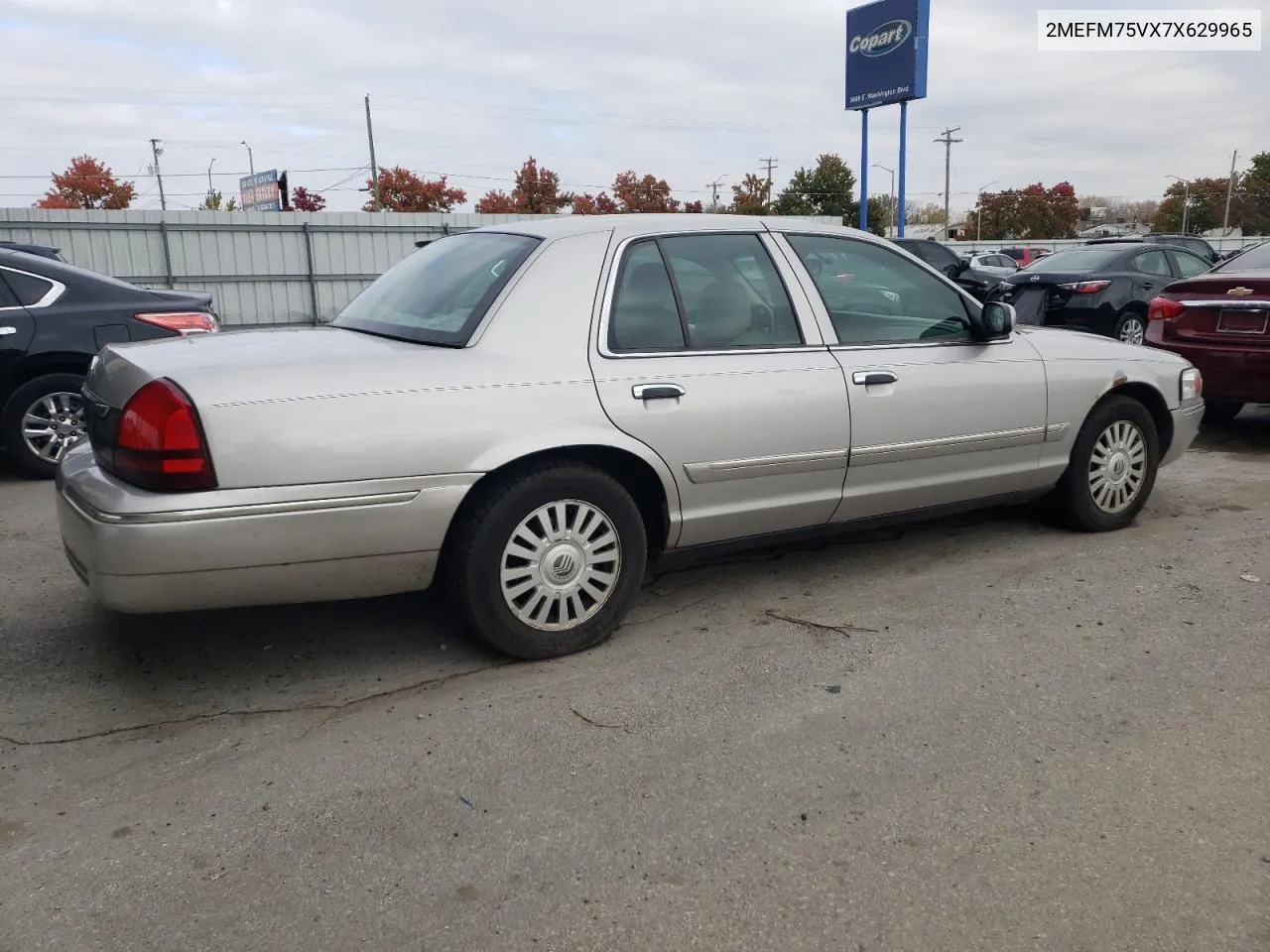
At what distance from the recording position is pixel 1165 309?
25.6ft

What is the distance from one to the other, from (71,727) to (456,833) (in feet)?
4.63

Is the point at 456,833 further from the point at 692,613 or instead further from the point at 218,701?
the point at 692,613

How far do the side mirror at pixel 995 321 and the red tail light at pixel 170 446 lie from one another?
10.5ft

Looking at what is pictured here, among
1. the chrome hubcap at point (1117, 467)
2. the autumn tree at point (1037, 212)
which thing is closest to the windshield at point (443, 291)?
the chrome hubcap at point (1117, 467)

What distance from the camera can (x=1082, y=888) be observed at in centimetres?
243

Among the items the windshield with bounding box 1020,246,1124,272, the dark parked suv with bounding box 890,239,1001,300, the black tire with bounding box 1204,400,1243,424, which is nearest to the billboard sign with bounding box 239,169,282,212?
the dark parked suv with bounding box 890,239,1001,300

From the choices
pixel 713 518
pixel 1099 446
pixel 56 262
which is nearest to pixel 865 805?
pixel 713 518

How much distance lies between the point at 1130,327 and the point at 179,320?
9868 millimetres

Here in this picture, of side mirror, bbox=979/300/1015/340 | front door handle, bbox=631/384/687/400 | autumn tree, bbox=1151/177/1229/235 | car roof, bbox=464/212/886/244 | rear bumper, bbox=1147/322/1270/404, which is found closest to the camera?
front door handle, bbox=631/384/687/400

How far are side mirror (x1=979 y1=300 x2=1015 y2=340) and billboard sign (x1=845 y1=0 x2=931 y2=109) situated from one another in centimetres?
2329

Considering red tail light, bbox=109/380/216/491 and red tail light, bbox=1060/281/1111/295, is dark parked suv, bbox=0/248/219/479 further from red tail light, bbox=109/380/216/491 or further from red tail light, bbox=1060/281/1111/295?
red tail light, bbox=1060/281/1111/295

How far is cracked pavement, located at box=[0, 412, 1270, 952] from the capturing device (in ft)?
7.72

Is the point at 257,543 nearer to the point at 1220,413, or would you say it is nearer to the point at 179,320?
the point at 179,320

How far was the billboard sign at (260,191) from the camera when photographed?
4522 cm
